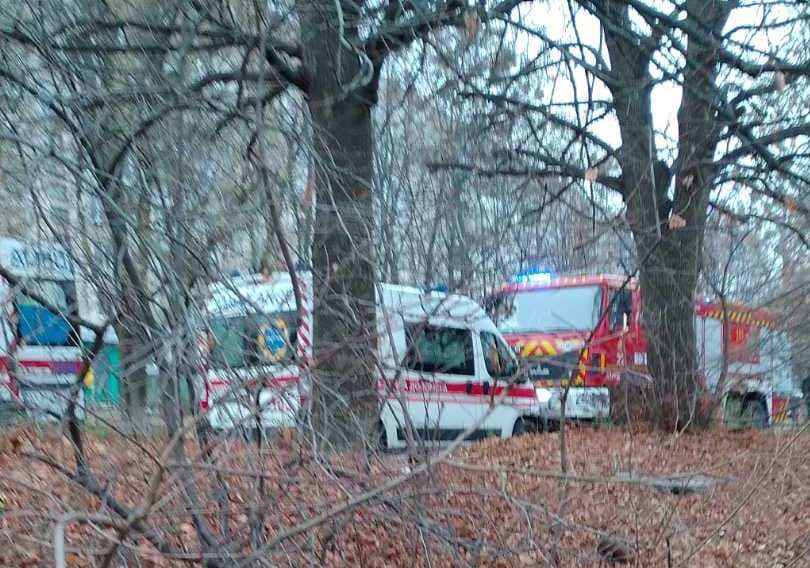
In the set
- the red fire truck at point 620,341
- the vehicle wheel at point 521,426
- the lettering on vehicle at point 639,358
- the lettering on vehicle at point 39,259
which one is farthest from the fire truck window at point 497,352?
the lettering on vehicle at point 39,259

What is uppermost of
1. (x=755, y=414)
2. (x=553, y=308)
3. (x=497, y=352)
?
(x=553, y=308)

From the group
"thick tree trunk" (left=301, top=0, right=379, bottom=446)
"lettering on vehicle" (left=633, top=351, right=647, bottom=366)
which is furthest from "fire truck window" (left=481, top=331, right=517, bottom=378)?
"lettering on vehicle" (left=633, top=351, right=647, bottom=366)

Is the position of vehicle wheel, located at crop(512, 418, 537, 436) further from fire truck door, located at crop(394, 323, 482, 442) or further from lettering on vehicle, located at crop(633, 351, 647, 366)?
fire truck door, located at crop(394, 323, 482, 442)

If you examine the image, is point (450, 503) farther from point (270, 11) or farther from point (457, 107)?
point (457, 107)

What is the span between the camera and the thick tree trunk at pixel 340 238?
183 inches

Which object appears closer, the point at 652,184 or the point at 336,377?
the point at 336,377

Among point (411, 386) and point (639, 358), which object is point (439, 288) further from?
point (639, 358)

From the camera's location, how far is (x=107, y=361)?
14.1 ft

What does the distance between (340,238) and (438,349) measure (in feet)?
5.82

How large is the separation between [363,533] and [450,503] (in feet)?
1.58

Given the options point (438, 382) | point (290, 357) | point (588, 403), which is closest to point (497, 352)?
point (438, 382)

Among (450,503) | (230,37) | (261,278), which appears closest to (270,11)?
(230,37)

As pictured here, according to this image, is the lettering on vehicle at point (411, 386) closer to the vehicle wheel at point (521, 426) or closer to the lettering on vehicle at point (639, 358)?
the lettering on vehicle at point (639, 358)

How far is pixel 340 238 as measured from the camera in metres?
5.68
